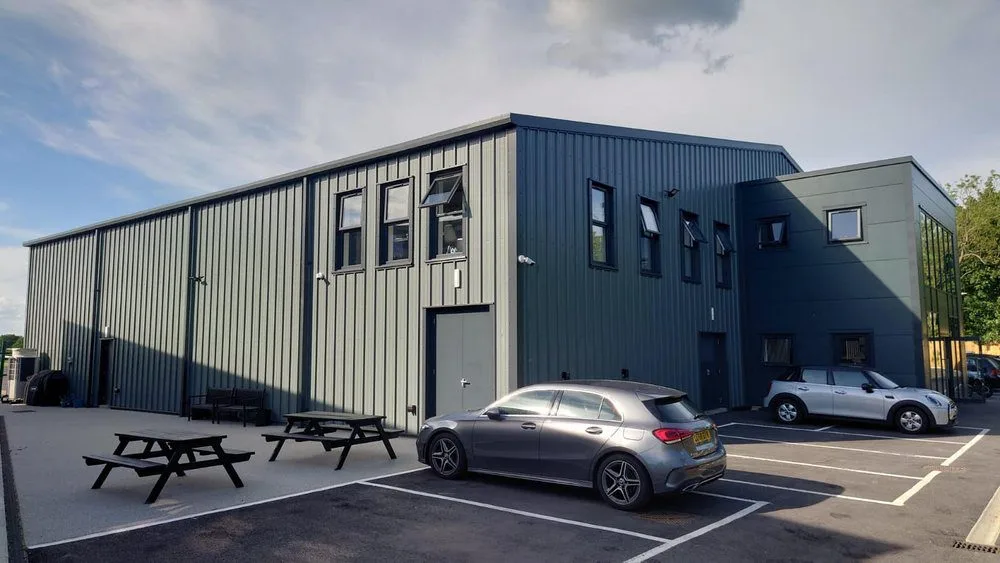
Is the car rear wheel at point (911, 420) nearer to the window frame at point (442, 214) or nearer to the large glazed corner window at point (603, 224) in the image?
the large glazed corner window at point (603, 224)

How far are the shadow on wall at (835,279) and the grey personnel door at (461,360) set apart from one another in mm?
10077

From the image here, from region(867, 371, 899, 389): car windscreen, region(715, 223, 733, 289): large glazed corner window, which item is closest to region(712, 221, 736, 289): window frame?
region(715, 223, 733, 289): large glazed corner window

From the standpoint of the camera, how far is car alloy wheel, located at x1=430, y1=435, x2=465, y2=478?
884cm

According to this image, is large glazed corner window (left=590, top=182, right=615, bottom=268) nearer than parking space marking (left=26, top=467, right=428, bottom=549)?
No

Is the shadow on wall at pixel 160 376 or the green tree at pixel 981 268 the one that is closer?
the shadow on wall at pixel 160 376

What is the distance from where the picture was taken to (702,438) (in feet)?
24.9

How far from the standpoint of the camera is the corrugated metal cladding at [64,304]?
22500 millimetres

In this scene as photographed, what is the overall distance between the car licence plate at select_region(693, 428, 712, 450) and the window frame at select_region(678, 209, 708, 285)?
29.6ft

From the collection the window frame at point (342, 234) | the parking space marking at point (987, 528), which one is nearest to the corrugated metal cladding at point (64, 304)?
the window frame at point (342, 234)

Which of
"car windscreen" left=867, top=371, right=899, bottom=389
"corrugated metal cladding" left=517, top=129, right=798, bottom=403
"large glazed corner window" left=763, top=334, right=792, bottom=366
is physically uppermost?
"corrugated metal cladding" left=517, top=129, right=798, bottom=403

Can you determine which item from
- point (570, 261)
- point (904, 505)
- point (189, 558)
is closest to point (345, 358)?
point (570, 261)

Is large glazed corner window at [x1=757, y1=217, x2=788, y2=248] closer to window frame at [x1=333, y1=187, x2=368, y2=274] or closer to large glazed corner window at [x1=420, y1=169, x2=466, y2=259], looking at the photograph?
large glazed corner window at [x1=420, y1=169, x2=466, y2=259]

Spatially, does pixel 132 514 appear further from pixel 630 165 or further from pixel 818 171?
pixel 818 171

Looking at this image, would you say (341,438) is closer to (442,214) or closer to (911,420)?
(442,214)
